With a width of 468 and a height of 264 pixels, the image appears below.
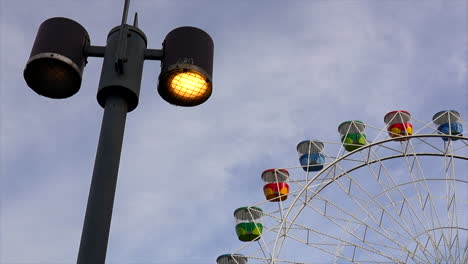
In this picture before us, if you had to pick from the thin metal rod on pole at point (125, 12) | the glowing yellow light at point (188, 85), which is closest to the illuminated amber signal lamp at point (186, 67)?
the glowing yellow light at point (188, 85)

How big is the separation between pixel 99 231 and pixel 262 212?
65.5 ft

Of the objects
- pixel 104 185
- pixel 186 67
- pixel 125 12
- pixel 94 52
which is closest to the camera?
pixel 104 185

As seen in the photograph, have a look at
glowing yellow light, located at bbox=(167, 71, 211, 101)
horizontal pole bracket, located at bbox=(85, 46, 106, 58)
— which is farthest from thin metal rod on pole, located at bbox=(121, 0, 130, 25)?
glowing yellow light, located at bbox=(167, 71, 211, 101)

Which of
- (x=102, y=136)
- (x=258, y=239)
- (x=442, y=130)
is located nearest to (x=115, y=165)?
(x=102, y=136)

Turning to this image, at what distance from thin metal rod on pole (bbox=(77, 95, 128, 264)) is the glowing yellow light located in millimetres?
252

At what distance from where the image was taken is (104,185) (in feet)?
7.08

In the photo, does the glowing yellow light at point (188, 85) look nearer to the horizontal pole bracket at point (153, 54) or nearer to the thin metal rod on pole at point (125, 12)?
the horizontal pole bracket at point (153, 54)

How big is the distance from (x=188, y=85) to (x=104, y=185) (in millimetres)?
650

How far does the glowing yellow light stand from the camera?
8.14ft

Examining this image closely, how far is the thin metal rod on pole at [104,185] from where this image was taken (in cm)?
203

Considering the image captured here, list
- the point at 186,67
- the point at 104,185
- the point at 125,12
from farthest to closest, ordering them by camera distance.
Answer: the point at 125,12 → the point at 186,67 → the point at 104,185

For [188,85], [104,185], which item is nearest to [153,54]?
[188,85]

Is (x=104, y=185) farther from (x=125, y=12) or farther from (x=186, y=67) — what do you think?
(x=125, y=12)

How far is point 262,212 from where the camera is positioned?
21750 mm
